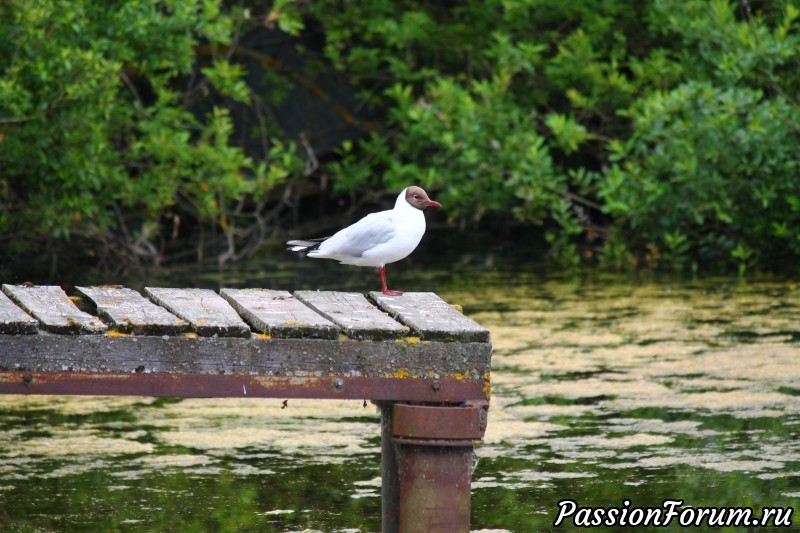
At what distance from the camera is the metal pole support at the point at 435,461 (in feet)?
12.1

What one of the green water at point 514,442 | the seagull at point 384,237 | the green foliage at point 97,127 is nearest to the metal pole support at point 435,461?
the green water at point 514,442

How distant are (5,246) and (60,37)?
164 centimetres

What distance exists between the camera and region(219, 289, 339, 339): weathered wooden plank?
3.64m

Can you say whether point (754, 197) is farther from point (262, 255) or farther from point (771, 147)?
point (262, 255)

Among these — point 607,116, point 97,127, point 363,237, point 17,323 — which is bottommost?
point 17,323

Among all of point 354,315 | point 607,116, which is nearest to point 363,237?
point 354,315

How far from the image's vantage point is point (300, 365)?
144 inches

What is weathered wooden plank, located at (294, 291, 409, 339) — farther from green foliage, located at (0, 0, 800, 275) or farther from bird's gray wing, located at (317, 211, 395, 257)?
green foliage, located at (0, 0, 800, 275)

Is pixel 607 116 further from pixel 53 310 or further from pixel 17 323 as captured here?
pixel 17 323

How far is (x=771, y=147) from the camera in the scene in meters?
10.2

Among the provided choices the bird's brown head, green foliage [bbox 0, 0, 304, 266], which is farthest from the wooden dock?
green foliage [bbox 0, 0, 304, 266]

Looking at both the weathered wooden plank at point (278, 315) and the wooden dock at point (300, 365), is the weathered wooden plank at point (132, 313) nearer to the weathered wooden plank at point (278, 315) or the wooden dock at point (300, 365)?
the wooden dock at point (300, 365)

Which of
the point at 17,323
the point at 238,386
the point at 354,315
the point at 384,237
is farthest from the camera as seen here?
the point at 384,237

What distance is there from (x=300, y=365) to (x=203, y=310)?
1.18 feet
